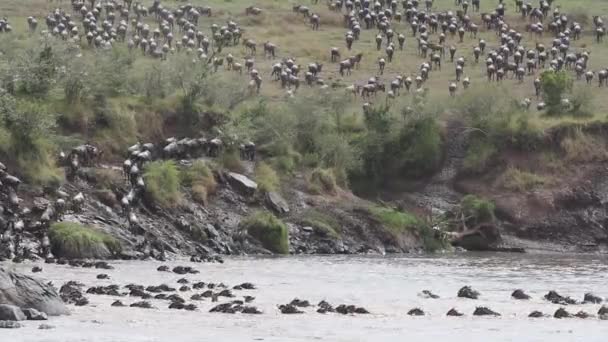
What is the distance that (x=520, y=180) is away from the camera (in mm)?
72125

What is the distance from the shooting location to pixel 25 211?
53.2 meters

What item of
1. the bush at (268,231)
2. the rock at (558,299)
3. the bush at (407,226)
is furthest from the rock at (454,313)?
the bush at (407,226)

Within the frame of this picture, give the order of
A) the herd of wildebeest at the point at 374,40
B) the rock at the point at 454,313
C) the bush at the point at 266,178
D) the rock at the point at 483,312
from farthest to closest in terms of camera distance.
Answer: the herd of wildebeest at the point at 374,40, the bush at the point at 266,178, the rock at the point at 483,312, the rock at the point at 454,313

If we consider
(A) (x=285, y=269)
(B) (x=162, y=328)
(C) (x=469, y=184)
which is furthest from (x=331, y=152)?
(B) (x=162, y=328)

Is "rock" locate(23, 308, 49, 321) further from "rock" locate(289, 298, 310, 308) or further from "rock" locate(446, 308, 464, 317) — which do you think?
"rock" locate(446, 308, 464, 317)

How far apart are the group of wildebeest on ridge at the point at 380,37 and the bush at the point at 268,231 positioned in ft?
58.7

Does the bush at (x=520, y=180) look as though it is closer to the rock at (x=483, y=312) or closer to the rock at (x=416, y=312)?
the rock at (x=483, y=312)

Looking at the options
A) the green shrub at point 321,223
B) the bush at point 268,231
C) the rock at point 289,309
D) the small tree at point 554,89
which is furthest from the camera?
the small tree at point 554,89

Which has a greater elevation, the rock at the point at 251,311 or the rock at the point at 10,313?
the rock at the point at 10,313

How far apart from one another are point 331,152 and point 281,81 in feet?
56.7

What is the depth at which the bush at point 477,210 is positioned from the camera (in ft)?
225

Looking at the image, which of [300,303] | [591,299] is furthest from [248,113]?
[300,303]

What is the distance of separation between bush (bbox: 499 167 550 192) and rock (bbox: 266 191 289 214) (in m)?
12.9

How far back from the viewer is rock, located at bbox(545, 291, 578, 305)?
132ft
